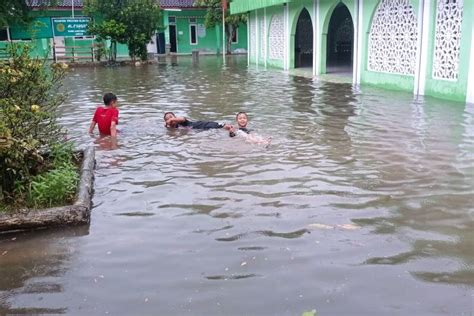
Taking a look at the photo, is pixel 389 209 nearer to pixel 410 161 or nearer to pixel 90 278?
pixel 410 161

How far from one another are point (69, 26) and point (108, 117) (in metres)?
26.0

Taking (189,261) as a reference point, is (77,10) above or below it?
above

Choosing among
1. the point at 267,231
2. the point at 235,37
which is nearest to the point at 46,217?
the point at 267,231

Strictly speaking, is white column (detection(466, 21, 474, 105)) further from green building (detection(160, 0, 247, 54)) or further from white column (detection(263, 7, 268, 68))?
green building (detection(160, 0, 247, 54))

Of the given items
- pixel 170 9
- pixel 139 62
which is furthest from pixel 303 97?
pixel 170 9

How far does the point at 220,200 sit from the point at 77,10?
1478 inches

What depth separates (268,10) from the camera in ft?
90.6

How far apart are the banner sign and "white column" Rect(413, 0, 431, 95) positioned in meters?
24.6

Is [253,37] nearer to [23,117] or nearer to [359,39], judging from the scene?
[359,39]

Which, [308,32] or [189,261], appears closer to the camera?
[189,261]

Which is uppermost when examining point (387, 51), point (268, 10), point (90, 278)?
point (268, 10)

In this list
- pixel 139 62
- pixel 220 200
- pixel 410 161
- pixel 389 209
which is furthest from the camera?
pixel 139 62

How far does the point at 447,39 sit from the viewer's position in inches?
531

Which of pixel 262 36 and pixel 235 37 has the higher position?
pixel 235 37
